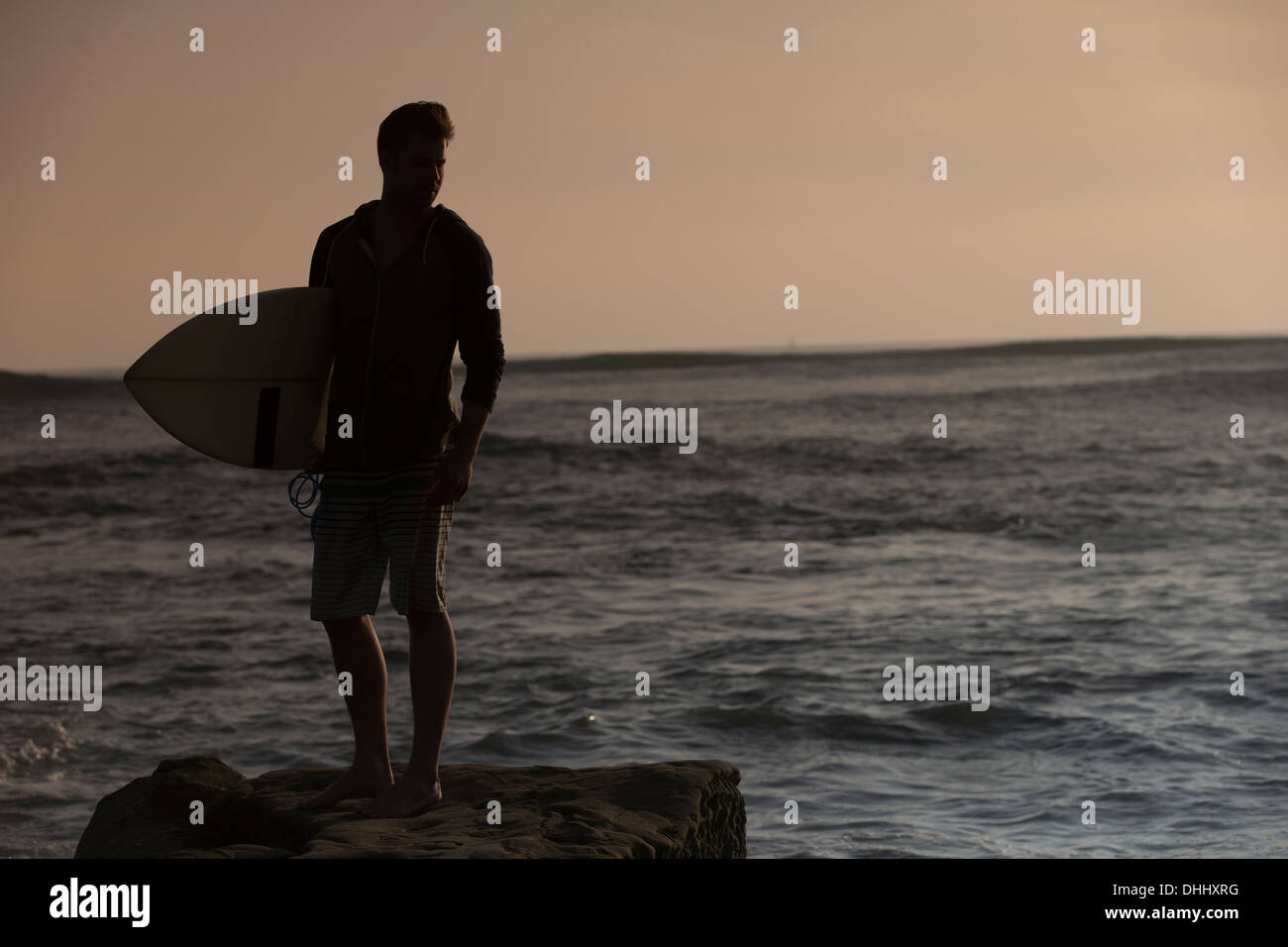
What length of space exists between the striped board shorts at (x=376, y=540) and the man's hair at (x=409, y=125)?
0.92 metres

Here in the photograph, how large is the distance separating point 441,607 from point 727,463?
2259cm

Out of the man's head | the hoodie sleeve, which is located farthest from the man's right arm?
the hoodie sleeve

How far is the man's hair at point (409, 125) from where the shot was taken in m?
3.94

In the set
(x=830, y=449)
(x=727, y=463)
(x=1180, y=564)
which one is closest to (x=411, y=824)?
(x=1180, y=564)

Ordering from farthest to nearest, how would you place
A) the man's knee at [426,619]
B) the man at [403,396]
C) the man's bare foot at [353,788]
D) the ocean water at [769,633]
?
the ocean water at [769,633], the man's bare foot at [353,788], the man's knee at [426,619], the man at [403,396]

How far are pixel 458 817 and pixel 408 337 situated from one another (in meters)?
1.44

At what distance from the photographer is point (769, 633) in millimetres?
11984

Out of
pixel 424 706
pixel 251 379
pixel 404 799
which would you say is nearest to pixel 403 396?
pixel 251 379

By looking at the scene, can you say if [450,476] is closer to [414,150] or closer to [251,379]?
[251,379]

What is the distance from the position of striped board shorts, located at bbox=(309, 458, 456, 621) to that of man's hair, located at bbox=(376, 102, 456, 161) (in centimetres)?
92

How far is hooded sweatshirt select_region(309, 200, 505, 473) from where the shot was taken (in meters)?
4.00

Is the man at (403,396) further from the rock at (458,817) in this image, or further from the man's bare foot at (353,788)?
the rock at (458,817)

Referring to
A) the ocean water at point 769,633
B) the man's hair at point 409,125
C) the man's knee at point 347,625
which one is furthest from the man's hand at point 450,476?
the ocean water at point 769,633

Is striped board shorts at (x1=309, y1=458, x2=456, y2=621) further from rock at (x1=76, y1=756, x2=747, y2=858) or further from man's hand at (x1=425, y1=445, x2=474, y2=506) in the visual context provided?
rock at (x1=76, y1=756, x2=747, y2=858)
